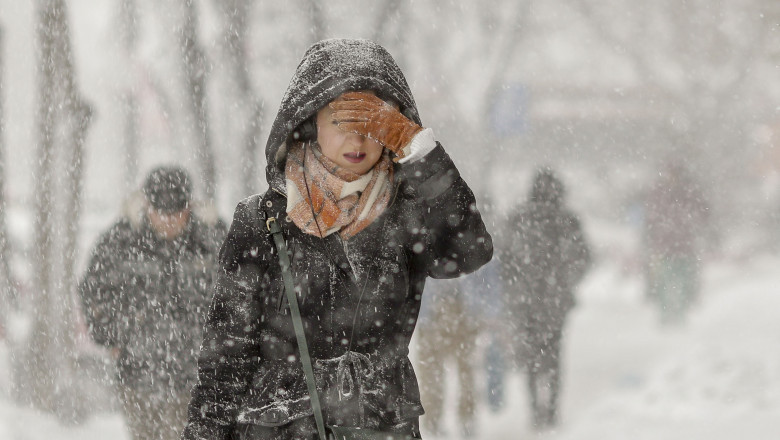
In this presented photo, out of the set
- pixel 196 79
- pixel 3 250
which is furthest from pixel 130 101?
pixel 3 250

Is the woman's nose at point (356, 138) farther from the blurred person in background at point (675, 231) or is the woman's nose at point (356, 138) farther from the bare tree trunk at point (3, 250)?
the blurred person in background at point (675, 231)

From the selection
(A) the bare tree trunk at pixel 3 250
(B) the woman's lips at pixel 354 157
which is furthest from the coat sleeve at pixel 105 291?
(A) the bare tree trunk at pixel 3 250

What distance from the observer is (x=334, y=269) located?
200 cm

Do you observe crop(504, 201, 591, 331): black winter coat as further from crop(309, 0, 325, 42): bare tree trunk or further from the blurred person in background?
crop(309, 0, 325, 42): bare tree trunk

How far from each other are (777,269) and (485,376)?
32.5ft

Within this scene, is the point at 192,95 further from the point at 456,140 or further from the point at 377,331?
the point at 377,331

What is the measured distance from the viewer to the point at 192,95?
8875 mm

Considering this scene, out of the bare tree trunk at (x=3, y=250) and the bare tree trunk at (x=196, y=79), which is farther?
the bare tree trunk at (x=196, y=79)

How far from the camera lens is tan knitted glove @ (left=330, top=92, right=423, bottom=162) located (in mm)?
1863

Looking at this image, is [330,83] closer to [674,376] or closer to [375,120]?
[375,120]

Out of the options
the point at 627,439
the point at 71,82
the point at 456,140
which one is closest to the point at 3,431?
the point at 71,82

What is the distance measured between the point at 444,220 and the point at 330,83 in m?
0.39

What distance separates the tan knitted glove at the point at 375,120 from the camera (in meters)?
1.86

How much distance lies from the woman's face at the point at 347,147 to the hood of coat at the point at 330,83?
0.16ft
